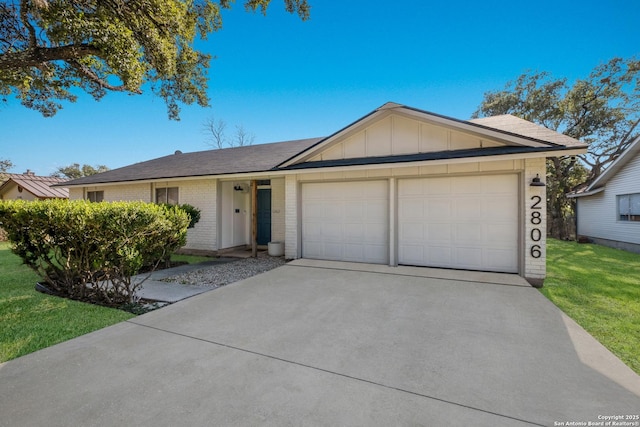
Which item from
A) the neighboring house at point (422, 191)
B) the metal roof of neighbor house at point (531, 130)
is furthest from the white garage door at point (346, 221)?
the metal roof of neighbor house at point (531, 130)

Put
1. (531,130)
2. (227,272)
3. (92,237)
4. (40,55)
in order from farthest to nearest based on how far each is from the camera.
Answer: (227,272) → (531,130) → (40,55) → (92,237)

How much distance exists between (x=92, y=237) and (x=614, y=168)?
19016 mm

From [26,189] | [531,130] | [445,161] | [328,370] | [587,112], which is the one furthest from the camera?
[26,189]

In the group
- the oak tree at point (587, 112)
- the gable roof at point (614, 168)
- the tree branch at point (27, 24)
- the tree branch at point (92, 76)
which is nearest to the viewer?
the tree branch at point (27, 24)

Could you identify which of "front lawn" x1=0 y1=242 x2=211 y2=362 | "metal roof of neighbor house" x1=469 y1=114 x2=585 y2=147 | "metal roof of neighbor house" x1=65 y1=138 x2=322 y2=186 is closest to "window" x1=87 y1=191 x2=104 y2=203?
"metal roof of neighbor house" x1=65 y1=138 x2=322 y2=186

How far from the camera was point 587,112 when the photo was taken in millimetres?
18141

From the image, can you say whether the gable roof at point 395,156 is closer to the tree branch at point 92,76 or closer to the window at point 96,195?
the window at point 96,195

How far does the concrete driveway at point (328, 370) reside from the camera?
220 cm

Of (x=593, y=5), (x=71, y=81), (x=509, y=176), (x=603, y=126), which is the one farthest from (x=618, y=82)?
(x=71, y=81)

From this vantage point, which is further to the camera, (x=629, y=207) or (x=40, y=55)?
(x=629, y=207)

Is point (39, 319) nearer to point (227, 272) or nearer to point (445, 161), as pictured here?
point (227, 272)

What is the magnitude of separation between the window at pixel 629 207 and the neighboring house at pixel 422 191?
845cm

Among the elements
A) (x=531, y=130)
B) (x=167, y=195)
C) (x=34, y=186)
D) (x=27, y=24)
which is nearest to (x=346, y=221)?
(x=531, y=130)

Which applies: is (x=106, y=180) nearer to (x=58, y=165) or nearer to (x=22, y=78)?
(x=22, y=78)
